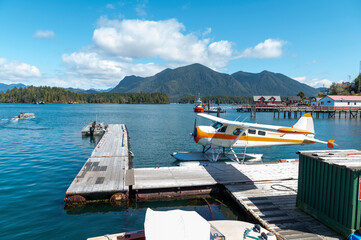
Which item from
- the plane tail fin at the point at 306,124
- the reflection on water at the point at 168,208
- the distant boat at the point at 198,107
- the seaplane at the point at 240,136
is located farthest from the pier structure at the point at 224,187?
the distant boat at the point at 198,107

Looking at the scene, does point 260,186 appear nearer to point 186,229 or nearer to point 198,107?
point 186,229

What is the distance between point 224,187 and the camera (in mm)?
10781

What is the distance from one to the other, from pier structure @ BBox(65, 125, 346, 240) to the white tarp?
2.78m

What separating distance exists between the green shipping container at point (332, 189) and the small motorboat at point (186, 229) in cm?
205

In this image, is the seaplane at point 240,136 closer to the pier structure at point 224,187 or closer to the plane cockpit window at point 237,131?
the plane cockpit window at point 237,131

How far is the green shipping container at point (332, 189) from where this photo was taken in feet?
19.6

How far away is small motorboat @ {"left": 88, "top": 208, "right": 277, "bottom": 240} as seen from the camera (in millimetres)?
5086

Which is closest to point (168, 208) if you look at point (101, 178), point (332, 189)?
point (101, 178)

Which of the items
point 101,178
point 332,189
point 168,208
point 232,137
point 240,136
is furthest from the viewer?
point 240,136

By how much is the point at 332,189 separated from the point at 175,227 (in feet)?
15.3

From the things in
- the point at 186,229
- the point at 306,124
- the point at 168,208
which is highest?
the point at 306,124

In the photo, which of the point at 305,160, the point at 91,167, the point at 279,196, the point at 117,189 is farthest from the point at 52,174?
the point at 305,160

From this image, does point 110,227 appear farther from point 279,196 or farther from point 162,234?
point 279,196

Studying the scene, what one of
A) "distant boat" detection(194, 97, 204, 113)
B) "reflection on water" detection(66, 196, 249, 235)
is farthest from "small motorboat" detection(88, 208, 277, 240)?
"distant boat" detection(194, 97, 204, 113)
